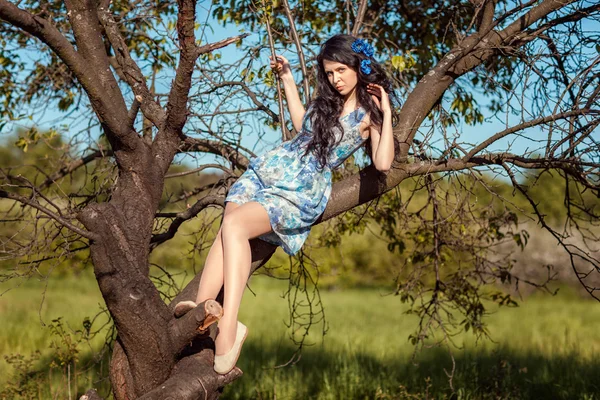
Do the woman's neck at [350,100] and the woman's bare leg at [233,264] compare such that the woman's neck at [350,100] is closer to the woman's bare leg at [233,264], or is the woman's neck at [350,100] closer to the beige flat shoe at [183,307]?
the woman's bare leg at [233,264]

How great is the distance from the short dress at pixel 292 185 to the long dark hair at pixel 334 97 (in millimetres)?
42

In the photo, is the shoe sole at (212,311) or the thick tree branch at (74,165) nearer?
the shoe sole at (212,311)

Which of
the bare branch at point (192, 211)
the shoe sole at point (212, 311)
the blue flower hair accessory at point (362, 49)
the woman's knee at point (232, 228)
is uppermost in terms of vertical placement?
the blue flower hair accessory at point (362, 49)

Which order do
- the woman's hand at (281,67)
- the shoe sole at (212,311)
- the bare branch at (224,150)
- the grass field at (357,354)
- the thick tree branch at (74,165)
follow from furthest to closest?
the grass field at (357,354) < the thick tree branch at (74,165) < the bare branch at (224,150) < the woman's hand at (281,67) < the shoe sole at (212,311)

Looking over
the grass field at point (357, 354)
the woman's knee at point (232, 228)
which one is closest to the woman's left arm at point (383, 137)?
the woman's knee at point (232, 228)

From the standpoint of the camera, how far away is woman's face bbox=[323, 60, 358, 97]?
133 inches

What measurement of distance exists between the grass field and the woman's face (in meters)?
1.63

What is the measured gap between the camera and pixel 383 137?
10.1 ft

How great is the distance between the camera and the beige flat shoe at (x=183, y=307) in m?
2.92

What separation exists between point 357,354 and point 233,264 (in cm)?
519

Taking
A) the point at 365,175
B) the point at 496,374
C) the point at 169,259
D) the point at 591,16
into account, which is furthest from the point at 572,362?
the point at 169,259

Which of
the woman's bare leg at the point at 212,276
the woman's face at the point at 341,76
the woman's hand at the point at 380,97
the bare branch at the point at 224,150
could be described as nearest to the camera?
the woman's bare leg at the point at 212,276

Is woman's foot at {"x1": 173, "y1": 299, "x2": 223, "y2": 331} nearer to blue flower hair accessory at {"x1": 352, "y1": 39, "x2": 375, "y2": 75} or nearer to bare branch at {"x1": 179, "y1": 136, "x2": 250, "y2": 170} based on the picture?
blue flower hair accessory at {"x1": 352, "y1": 39, "x2": 375, "y2": 75}

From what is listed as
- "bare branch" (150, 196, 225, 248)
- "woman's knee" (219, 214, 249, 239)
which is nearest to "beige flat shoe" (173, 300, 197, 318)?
"woman's knee" (219, 214, 249, 239)
